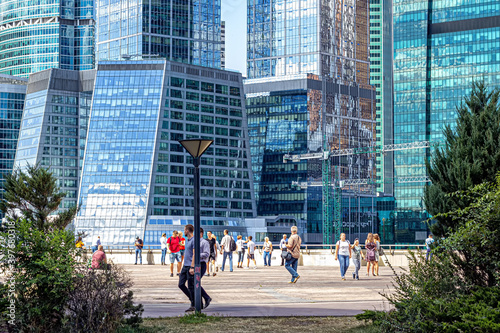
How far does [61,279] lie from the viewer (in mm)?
13000

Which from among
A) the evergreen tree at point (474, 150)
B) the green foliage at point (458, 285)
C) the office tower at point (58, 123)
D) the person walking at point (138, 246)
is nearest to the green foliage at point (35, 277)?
the green foliage at point (458, 285)

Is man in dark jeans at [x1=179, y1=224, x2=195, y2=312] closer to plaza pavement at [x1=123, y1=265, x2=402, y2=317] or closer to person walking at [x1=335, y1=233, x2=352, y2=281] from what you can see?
plaza pavement at [x1=123, y1=265, x2=402, y2=317]

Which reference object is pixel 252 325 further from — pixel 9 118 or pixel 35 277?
pixel 9 118

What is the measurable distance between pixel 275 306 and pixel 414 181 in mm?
167412

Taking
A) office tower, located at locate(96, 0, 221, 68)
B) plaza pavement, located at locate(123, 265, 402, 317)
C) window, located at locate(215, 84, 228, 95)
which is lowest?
plaza pavement, located at locate(123, 265, 402, 317)

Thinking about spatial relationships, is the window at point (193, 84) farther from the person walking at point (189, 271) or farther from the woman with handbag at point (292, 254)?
the person walking at point (189, 271)

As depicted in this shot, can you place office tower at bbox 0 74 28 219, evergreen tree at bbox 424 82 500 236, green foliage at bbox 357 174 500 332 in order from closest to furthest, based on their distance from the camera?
green foliage at bbox 357 174 500 332 → evergreen tree at bbox 424 82 500 236 → office tower at bbox 0 74 28 219

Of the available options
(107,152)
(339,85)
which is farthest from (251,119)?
(107,152)

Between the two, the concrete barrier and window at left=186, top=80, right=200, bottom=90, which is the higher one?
window at left=186, top=80, right=200, bottom=90

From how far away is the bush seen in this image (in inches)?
520

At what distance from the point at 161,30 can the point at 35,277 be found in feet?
551

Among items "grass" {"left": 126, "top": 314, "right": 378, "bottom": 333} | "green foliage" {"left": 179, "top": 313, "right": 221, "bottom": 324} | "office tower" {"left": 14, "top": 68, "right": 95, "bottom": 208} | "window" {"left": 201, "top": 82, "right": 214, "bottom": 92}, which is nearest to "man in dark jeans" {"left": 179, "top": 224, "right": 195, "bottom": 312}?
"green foliage" {"left": 179, "top": 313, "right": 221, "bottom": 324}

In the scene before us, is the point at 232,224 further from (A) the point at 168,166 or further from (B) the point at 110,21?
(B) the point at 110,21

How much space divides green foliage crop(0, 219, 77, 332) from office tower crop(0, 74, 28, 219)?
172270 millimetres
